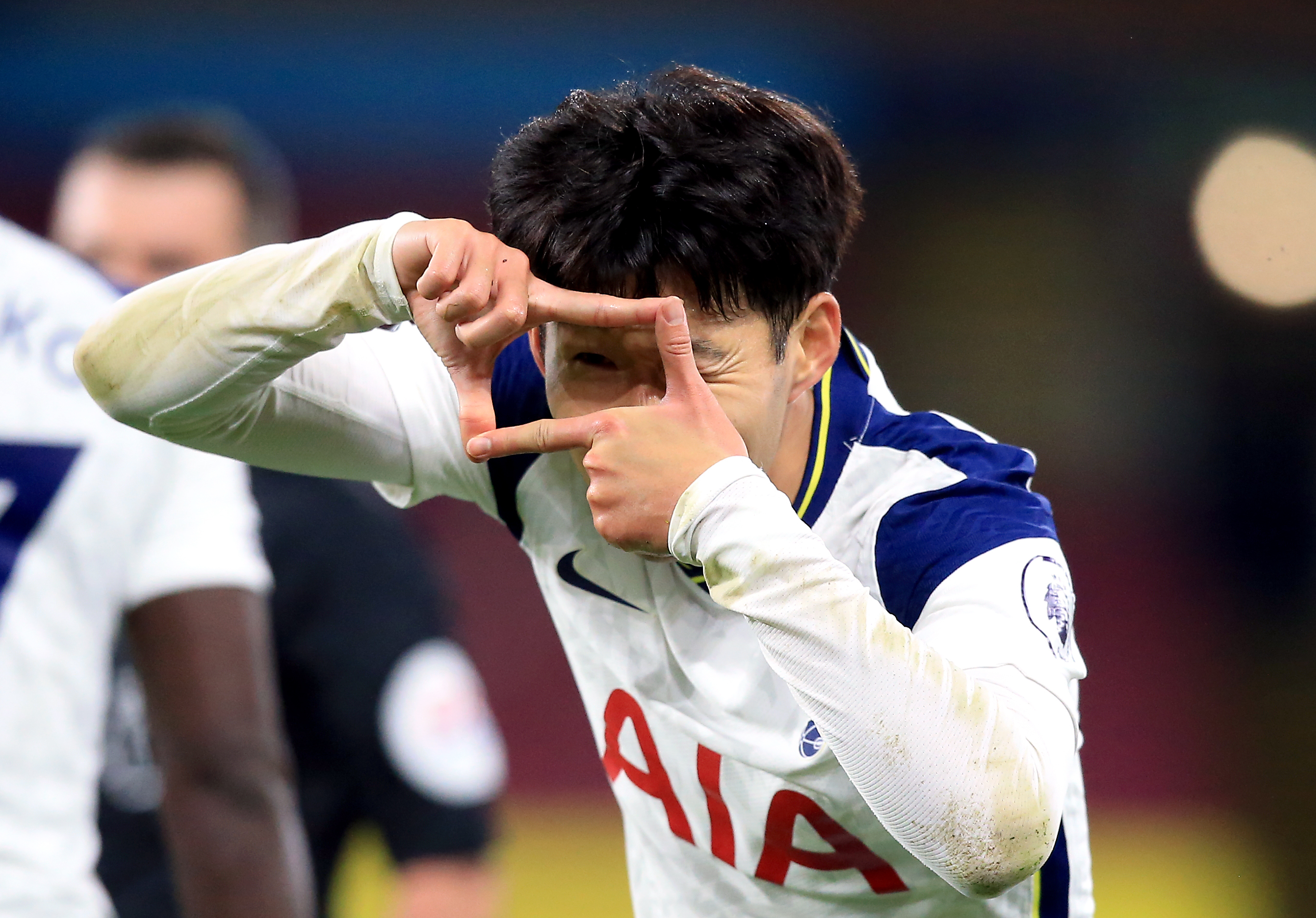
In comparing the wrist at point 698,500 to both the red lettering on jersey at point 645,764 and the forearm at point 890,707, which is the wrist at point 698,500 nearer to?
the forearm at point 890,707

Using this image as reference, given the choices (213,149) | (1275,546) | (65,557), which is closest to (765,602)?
(65,557)

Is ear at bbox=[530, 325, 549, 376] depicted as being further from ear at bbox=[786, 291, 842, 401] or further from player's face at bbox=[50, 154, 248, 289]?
player's face at bbox=[50, 154, 248, 289]

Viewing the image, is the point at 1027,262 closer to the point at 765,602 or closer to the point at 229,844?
the point at 229,844

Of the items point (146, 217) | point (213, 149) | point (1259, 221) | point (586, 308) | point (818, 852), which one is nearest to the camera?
point (586, 308)

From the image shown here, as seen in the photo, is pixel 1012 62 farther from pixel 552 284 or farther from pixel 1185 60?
pixel 552 284

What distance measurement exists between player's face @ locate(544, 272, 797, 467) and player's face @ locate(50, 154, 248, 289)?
1.75 meters

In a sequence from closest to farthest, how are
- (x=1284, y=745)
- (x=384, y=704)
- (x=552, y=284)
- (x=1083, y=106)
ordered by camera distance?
(x=552, y=284)
(x=384, y=704)
(x=1284, y=745)
(x=1083, y=106)

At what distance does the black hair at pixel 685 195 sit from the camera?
1.01 metres

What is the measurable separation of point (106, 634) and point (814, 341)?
1.51 m

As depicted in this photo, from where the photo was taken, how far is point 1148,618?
9.84ft

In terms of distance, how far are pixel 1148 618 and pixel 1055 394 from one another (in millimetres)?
585

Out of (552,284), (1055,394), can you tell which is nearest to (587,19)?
(1055,394)

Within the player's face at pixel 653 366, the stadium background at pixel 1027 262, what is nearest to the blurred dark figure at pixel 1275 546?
the stadium background at pixel 1027 262

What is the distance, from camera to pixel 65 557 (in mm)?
2062
